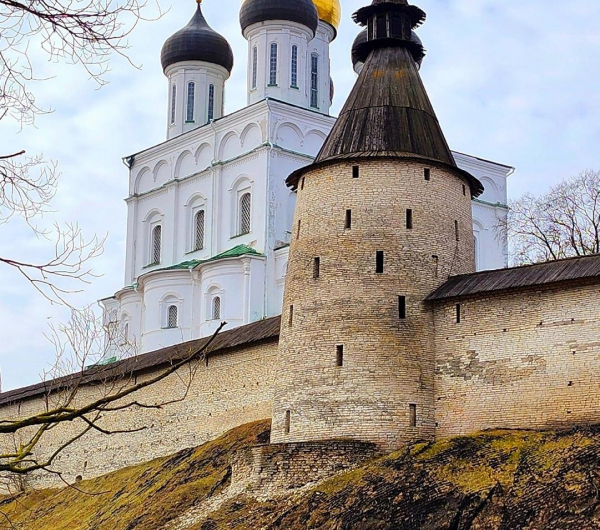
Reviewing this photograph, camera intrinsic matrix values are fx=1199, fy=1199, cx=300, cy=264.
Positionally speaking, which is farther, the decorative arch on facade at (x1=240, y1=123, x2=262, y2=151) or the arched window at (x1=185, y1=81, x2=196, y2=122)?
the arched window at (x1=185, y1=81, x2=196, y2=122)

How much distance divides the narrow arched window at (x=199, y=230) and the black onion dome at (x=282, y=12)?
6.06 m

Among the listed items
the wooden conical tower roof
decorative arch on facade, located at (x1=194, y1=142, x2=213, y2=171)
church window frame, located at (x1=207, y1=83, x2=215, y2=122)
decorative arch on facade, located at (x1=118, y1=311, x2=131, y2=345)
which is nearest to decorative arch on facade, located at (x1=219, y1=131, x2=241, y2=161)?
decorative arch on facade, located at (x1=194, y1=142, x2=213, y2=171)

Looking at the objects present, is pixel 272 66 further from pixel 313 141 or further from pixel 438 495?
pixel 438 495

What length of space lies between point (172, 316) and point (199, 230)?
3.04 metres

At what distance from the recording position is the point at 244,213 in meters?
35.6

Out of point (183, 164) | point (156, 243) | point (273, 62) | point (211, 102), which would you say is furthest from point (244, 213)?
point (211, 102)

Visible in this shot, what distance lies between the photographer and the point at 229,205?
35781 millimetres

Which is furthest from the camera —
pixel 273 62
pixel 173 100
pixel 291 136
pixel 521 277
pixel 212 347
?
pixel 173 100

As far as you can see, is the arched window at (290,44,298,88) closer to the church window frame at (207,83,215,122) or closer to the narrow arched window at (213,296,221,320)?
the church window frame at (207,83,215,122)

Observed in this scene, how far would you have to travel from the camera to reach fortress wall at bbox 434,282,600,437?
57.1 feet

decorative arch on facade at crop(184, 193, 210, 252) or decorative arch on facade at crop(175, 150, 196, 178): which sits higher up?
decorative arch on facade at crop(175, 150, 196, 178)

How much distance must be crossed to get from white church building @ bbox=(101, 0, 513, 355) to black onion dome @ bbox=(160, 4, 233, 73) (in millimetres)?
32

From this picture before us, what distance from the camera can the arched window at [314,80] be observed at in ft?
122

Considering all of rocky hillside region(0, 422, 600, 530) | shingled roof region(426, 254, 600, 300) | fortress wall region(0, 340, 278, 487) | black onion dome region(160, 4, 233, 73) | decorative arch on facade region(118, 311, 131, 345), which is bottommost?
rocky hillside region(0, 422, 600, 530)
